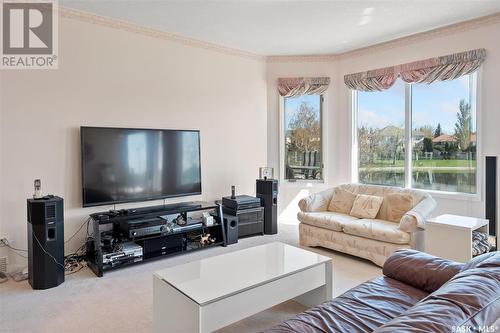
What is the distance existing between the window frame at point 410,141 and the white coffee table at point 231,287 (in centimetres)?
262

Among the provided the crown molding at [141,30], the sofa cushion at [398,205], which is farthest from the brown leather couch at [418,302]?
Result: the crown molding at [141,30]

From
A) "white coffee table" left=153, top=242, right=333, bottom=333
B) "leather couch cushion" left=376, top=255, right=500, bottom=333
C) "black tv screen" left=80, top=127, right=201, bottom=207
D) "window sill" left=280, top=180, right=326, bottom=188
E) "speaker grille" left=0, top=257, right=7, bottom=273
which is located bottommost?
"speaker grille" left=0, top=257, right=7, bottom=273

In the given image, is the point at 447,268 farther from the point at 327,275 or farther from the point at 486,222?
the point at 486,222

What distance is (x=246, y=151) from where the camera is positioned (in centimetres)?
526

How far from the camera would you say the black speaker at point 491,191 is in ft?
11.6

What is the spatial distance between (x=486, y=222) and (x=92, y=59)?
4.58 m

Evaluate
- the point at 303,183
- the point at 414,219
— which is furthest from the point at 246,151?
the point at 414,219

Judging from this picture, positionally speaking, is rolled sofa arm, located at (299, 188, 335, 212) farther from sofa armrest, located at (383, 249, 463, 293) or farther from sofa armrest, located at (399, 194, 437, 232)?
sofa armrest, located at (383, 249, 463, 293)

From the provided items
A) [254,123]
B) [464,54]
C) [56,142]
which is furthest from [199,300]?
[464,54]

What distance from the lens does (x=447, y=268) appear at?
6.35 feet

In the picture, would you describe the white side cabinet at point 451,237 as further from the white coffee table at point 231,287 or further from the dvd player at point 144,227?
the dvd player at point 144,227

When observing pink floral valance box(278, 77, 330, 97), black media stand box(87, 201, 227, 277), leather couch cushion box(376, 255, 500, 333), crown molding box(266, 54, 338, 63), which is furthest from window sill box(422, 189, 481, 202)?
leather couch cushion box(376, 255, 500, 333)

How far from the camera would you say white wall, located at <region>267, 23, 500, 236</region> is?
385 cm

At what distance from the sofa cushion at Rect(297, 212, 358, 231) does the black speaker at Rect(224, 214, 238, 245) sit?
0.87 m
